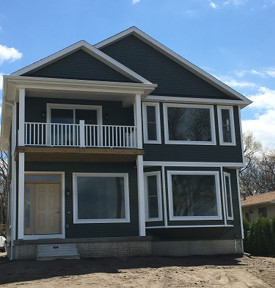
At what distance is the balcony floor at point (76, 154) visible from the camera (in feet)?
48.5

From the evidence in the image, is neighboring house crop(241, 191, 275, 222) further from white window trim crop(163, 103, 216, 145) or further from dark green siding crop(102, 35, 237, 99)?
dark green siding crop(102, 35, 237, 99)

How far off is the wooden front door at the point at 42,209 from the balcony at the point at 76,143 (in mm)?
1222

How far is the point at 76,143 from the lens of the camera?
53.9 ft

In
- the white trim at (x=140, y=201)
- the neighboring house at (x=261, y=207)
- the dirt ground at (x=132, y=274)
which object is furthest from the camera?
the neighboring house at (x=261, y=207)

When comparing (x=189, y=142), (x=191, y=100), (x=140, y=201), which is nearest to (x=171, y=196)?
(x=140, y=201)

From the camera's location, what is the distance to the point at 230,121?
18.3 metres

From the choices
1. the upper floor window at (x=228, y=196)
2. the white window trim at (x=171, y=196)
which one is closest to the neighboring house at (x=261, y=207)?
the upper floor window at (x=228, y=196)

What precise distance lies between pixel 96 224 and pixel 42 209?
1992mm

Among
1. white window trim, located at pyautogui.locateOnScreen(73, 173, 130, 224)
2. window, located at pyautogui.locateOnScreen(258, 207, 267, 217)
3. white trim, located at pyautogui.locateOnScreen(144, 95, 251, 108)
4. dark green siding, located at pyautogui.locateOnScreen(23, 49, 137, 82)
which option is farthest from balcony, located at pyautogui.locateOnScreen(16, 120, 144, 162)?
window, located at pyautogui.locateOnScreen(258, 207, 267, 217)

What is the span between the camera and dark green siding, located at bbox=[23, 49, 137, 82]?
15891 millimetres

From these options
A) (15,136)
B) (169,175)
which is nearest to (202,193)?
(169,175)

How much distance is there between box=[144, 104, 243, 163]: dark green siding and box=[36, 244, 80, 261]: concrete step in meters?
4.47

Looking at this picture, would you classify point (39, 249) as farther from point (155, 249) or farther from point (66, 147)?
point (155, 249)

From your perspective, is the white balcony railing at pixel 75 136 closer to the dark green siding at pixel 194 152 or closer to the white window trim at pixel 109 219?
the dark green siding at pixel 194 152
